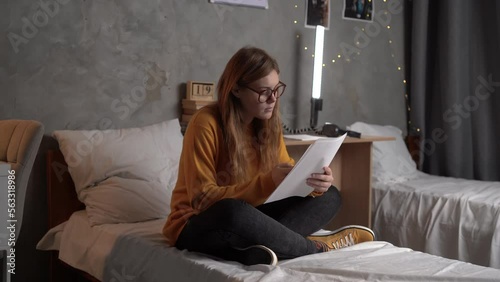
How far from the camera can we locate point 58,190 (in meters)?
2.42

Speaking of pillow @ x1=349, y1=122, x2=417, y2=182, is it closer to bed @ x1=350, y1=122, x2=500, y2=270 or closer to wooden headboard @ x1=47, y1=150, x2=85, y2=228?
bed @ x1=350, y1=122, x2=500, y2=270

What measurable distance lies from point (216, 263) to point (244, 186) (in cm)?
24

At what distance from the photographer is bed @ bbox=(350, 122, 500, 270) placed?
2650 mm

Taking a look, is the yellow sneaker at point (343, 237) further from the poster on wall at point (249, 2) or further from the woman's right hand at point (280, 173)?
the poster on wall at point (249, 2)

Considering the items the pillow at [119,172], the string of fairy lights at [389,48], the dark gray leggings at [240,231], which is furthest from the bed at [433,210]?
the pillow at [119,172]

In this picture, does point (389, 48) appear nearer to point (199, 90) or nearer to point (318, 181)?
point (199, 90)

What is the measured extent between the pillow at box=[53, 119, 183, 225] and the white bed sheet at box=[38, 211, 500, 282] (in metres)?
0.07

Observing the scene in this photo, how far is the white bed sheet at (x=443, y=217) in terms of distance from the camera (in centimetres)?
264

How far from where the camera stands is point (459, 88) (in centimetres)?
351

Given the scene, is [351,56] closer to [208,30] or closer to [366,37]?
[366,37]

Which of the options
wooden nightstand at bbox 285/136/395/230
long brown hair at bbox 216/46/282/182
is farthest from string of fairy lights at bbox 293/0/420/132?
long brown hair at bbox 216/46/282/182

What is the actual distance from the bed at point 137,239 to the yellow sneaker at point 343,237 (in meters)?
0.06

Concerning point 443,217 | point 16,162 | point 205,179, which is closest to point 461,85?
point 443,217

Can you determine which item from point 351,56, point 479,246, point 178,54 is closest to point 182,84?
point 178,54
